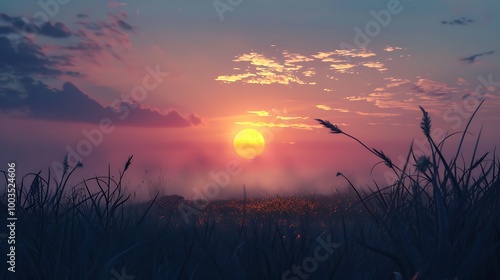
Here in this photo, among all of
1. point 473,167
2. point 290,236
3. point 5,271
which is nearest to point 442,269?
Answer: point 473,167

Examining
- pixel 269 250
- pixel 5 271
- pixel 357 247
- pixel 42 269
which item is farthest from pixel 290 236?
pixel 5 271

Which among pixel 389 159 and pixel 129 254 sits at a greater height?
pixel 389 159

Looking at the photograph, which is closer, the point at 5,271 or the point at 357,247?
the point at 5,271

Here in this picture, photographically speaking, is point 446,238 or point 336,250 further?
point 336,250

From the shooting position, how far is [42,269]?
260 cm

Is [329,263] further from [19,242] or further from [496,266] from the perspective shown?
[19,242]

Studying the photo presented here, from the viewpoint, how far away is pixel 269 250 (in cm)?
325

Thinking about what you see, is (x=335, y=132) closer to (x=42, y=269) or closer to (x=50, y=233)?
(x=42, y=269)

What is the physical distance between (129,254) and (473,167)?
2.12m

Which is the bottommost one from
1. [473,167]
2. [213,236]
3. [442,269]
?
[213,236]

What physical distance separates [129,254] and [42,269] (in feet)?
2.21

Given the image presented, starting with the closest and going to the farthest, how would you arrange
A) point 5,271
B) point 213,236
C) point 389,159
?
1. point 389,159
2. point 5,271
3. point 213,236

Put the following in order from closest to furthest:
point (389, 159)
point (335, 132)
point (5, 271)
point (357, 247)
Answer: point (335, 132), point (389, 159), point (5, 271), point (357, 247)

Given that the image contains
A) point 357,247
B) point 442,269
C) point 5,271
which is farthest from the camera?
point 357,247
